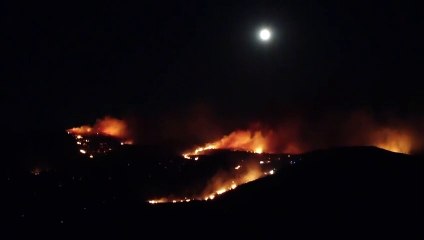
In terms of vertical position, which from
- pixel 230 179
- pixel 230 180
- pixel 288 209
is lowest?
pixel 288 209

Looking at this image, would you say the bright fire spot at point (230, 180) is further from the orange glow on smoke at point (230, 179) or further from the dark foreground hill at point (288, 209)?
the dark foreground hill at point (288, 209)

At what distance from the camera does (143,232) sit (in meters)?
47.5

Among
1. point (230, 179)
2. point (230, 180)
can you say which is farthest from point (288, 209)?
point (230, 179)

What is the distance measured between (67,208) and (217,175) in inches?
716

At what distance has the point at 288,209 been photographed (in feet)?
141

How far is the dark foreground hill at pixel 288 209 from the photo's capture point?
3947 centimetres

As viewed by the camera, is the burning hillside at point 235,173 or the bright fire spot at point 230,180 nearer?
the burning hillside at point 235,173

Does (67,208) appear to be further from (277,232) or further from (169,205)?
(277,232)

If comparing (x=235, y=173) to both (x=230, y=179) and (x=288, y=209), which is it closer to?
(x=230, y=179)

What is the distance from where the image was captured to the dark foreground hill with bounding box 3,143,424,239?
129 feet

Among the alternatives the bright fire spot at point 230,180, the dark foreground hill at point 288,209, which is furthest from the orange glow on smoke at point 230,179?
the dark foreground hill at point 288,209

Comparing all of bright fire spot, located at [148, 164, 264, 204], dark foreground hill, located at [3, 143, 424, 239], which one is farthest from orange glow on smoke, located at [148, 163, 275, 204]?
dark foreground hill, located at [3, 143, 424, 239]

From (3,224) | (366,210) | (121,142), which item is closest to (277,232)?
(366,210)

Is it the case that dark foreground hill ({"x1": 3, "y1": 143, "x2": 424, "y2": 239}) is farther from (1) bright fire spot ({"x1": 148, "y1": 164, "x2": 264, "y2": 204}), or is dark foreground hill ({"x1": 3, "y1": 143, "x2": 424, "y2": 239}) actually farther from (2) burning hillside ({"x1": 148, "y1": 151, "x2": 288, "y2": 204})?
(1) bright fire spot ({"x1": 148, "y1": 164, "x2": 264, "y2": 204})
